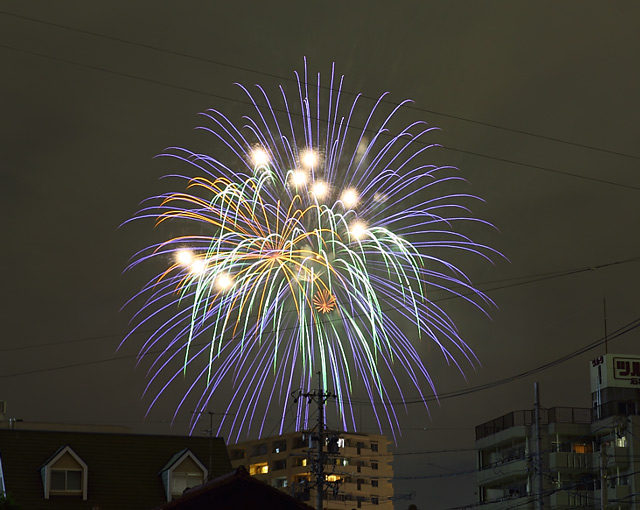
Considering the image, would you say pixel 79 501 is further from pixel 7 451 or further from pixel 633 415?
pixel 633 415

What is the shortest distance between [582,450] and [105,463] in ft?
162

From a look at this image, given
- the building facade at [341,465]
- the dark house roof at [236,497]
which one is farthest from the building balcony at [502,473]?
the building facade at [341,465]

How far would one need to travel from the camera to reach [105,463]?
55781 mm

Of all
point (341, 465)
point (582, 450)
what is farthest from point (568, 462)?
Result: point (341, 465)

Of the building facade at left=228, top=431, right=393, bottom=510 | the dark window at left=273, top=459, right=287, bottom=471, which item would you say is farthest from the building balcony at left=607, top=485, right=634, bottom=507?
the dark window at left=273, top=459, right=287, bottom=471

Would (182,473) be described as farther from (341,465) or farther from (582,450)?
(341,465)

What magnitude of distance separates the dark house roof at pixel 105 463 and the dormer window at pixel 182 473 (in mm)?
459

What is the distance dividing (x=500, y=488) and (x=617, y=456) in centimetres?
1612

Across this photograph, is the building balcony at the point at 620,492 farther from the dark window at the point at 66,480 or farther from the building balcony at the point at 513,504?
the dark window at the point at 66,480

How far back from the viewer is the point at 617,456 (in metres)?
84.1

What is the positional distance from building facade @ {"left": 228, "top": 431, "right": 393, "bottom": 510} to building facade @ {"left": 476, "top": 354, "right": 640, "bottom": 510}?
79553mm

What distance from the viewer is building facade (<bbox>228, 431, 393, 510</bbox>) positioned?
174 metres

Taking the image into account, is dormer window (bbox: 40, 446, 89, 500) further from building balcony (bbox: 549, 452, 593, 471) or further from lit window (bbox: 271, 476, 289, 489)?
lit window (bbox: 271, 476, 289, 489)

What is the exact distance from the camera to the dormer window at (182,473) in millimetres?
54844
